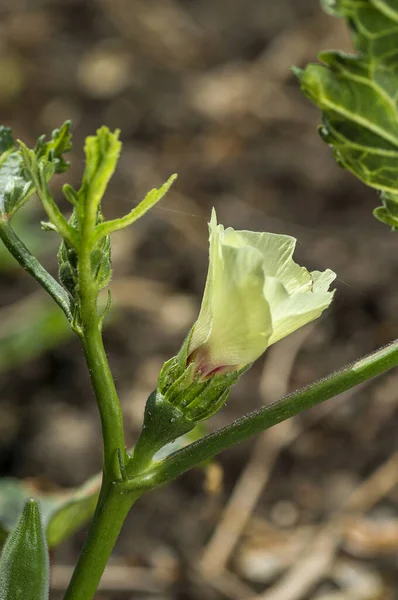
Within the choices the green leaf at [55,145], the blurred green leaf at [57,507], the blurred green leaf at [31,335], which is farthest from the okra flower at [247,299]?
the blurred green leaf at [31,335]

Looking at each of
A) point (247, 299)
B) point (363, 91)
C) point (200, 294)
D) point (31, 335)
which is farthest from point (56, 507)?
point (200, 294)

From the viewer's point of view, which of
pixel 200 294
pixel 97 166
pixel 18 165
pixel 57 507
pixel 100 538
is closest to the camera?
pixel 97 166

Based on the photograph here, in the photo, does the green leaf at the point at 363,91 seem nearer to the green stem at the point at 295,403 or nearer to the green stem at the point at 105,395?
the green stem at the point at 295,403

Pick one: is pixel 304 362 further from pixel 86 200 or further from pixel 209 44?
pixel 209 44

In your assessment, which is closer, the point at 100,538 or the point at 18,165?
the point at 100,538

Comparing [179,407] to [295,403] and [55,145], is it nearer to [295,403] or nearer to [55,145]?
[295,403]

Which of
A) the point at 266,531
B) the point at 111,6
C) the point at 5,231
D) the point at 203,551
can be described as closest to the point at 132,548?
the point at 203,551

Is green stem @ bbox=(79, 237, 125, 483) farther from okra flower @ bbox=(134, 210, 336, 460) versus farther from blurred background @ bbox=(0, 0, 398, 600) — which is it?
blurred background @ bbox=(0, 0, 398, 600)
